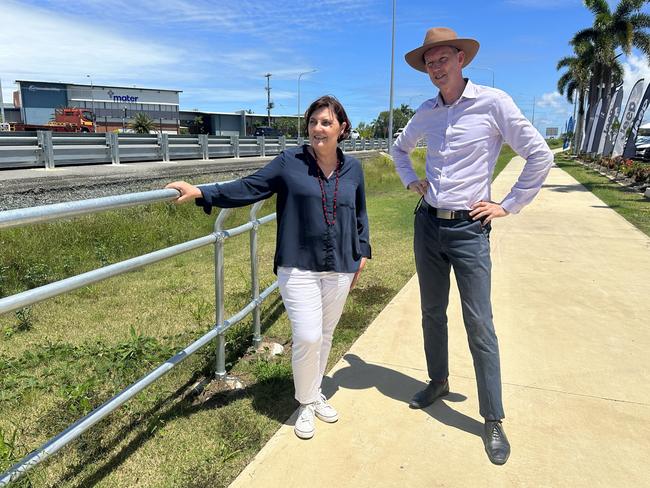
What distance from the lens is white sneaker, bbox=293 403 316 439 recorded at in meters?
2.71

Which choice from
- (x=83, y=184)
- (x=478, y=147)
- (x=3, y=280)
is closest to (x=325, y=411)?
(x=478, y=147)

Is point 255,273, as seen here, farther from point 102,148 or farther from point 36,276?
point 102,148

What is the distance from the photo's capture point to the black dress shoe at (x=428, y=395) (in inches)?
120

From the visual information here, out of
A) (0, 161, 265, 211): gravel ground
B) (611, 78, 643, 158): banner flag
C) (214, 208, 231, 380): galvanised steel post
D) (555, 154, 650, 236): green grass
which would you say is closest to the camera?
(214, 208, 231, 380): galvanised steel post

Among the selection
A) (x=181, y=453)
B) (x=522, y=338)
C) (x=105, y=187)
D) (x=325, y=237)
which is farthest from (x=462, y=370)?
(x=105, y=187)

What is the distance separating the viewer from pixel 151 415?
2.95 metres

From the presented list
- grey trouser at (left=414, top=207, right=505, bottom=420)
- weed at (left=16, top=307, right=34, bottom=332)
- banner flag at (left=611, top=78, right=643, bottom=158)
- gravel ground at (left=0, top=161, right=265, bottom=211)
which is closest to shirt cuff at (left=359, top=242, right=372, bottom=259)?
grey trouser at (left=414, top=207, right=505, bottom=420)

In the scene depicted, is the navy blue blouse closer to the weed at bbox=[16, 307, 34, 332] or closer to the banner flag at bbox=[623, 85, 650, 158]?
the weed at bbox=[16, 307, 34, 332]

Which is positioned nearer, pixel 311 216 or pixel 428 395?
pixel 311 216

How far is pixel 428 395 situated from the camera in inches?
121

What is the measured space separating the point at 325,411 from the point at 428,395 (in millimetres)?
646

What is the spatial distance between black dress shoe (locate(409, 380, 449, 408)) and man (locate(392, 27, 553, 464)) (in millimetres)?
444

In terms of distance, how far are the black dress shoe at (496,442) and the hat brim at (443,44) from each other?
1.88 metres

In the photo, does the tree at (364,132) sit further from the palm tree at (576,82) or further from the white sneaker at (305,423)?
the white sneaker at (305,423)
